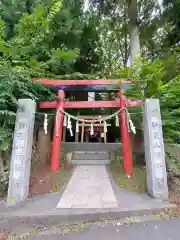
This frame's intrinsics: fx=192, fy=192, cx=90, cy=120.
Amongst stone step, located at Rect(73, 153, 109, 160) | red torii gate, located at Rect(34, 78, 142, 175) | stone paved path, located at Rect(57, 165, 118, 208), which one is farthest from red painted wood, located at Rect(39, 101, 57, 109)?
stone step, located at Rect(73, 153, 109, 160)

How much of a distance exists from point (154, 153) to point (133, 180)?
1.21m

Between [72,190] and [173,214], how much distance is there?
211cm

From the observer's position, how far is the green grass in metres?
4.44

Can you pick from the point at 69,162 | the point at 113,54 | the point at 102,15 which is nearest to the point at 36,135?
the point at 69,162

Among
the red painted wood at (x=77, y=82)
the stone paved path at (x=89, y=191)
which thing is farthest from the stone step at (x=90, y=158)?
the red painted wood at (x=77, y=82)

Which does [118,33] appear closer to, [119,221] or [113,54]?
[113,54]

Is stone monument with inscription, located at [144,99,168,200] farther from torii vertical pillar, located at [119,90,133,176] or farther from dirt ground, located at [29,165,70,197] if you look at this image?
dirt ground, located at [29,165,70,197]

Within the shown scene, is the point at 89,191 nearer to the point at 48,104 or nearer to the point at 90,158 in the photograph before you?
the point at 90,158

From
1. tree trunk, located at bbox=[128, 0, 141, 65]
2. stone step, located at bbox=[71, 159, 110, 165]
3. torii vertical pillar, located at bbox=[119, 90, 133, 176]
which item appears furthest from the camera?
tree trunk, located at bbox=[128, 0, 141, 65]

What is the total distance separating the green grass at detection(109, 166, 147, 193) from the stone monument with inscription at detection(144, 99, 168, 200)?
434 mm

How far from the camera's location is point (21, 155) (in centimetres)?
388

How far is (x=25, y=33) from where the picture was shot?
17.5 ft

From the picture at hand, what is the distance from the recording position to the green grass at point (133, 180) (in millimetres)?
4436

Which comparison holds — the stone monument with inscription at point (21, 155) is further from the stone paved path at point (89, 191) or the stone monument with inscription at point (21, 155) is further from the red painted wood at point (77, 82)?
the red painted wood at point (77, 82)
